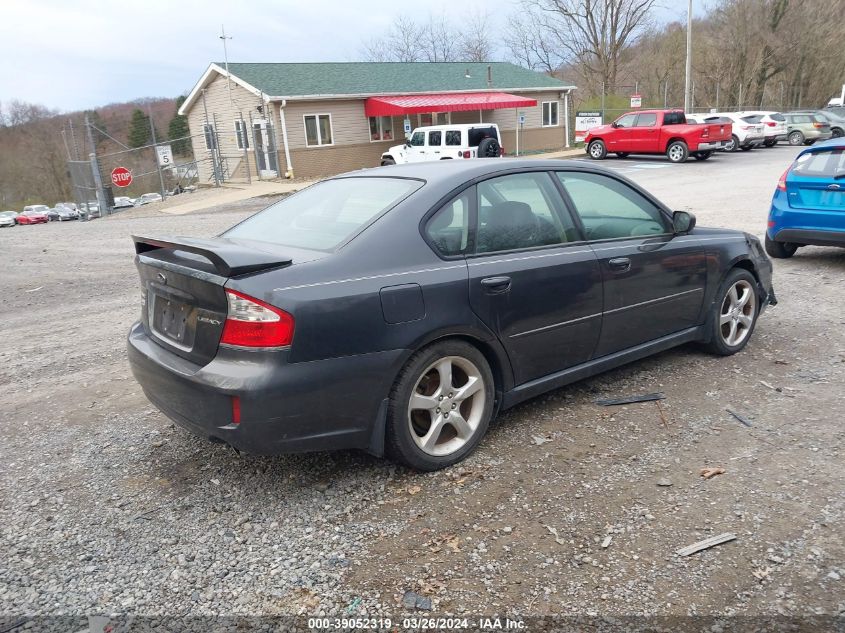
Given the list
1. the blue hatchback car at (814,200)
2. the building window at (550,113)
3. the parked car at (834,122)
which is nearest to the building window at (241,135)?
the building window at (550,113)

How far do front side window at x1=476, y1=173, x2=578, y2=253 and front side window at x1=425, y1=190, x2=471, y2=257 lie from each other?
0.30 feet

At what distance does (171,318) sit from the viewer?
3381 mm

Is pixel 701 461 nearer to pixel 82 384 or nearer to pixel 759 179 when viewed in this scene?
pixel 82 384

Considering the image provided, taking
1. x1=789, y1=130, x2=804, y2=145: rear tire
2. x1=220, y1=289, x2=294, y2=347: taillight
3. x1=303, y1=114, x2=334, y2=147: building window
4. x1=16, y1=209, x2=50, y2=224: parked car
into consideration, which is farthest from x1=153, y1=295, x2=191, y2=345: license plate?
x1=16, y1=209, x2=50, y2=224: parked car

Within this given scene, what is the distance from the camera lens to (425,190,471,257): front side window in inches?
137

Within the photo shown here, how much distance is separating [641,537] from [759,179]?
60.4 feet

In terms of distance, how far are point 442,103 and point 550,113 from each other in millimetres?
8786

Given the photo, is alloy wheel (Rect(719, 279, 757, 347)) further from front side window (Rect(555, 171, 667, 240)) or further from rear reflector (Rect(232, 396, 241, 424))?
rear reflector (Rect(232, 396, 241, 424))

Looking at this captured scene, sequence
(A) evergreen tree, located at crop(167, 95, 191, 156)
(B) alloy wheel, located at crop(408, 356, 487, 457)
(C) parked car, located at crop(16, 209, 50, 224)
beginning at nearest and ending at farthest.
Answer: (B) alloy wheel, located at crop(408, 356, 487, 457), (A) evergreen tree, located at crop(167, 95, 191, 156), (C) parked car, located at crop(16, 209, 50, 224)

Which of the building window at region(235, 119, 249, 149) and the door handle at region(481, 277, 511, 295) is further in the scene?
the building window at region(235, 119, 249, 149)

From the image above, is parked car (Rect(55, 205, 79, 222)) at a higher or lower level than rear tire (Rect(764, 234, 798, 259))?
lower

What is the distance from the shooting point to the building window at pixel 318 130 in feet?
91.0

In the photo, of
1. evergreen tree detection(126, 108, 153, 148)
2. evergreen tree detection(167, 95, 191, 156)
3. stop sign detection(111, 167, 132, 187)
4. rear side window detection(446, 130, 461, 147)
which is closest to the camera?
stop sign detection(111, 167, 132, 187)

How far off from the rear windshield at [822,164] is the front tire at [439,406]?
19.8 ft
